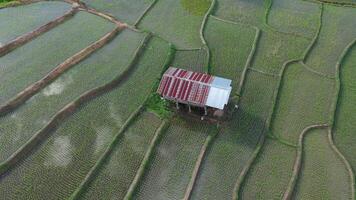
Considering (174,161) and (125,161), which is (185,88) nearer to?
→ (174,161)

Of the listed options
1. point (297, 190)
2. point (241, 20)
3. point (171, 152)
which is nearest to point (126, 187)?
point (171, 152)

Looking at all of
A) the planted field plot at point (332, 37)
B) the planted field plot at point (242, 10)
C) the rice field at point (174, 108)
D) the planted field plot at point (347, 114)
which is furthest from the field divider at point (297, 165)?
the planted field plot at point (242, 10)

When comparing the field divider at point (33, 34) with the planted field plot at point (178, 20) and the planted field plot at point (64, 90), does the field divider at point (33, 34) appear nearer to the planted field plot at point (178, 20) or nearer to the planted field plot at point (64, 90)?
the planted field plot at point (64, 90)

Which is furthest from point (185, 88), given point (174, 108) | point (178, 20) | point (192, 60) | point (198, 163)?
point (178, 20)

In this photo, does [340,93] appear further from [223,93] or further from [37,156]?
[37,156]

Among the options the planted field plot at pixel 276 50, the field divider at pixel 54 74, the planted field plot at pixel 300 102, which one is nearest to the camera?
the field divider at pixel 54 74
